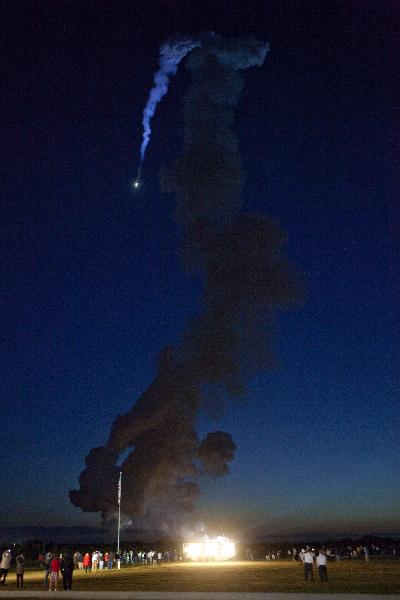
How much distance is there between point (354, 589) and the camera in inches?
990

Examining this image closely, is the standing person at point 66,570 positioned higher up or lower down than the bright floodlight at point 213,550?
lower down

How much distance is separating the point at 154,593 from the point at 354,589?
7781mm

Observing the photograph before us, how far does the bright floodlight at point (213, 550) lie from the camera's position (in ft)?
207

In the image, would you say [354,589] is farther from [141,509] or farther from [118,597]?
[141,509]

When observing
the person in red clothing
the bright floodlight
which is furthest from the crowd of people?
the bright floodlight

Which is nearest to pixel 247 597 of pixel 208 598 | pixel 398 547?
pixel 208 598

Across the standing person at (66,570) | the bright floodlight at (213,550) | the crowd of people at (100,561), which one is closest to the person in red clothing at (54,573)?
the crowd of people at (100,561)

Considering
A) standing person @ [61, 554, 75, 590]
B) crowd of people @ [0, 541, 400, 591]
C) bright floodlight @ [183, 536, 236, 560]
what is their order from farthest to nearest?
bright floodlight @ [183, 536, 236, 560]
crowd of people @ [0, 541, 400, 591]
standing person @ [61, 554, 75, 590]

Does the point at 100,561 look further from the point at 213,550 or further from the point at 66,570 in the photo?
the point at 66,570

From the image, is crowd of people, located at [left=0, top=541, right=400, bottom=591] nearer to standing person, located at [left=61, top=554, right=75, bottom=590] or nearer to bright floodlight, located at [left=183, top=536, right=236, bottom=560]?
standing person, located at [left=61, top=554, right=75, bottom=590]

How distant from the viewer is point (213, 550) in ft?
208

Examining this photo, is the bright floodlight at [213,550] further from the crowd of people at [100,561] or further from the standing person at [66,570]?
the standing person at [66,570]

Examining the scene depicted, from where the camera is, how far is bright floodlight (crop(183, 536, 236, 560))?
63.2 metres

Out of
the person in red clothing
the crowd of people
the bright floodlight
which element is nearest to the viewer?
the person in red clothing
